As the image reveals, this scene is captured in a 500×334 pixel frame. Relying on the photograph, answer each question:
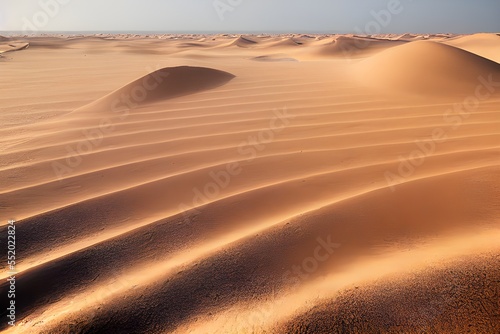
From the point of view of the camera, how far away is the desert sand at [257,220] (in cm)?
Answer: 147

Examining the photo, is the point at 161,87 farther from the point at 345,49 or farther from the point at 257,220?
the point at 345,49

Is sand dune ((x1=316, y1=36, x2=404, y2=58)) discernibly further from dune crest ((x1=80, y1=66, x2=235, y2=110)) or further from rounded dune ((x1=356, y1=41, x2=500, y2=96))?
dune crest ((x1=80, y1=66, x2=235, y2=110))

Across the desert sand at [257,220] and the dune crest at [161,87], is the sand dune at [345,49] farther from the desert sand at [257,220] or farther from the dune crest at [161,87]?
the desert sand at [257,220]

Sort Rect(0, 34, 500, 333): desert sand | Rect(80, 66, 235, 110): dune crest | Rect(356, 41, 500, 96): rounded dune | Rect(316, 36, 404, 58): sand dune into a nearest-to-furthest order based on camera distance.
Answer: Rect(0, 34, 500, 333): desert sand < Rect(80, 66, 235, 110): dune crest < Rect(356, 41, 500, 96): rounded dune < Rect(316, 36, 404, 58): sand dune

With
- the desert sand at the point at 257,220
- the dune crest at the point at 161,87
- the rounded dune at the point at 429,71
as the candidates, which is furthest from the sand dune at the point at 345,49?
the desert sand at the point at 257,220

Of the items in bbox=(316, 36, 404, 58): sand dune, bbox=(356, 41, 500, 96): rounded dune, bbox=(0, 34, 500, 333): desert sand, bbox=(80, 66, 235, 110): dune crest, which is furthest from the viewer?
bbox=(316, 36, 404, 58): sand dune

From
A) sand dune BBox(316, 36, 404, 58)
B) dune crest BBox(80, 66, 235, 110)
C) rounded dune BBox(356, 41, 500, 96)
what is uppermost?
dune crest BBox(80, 66, 235, 110)

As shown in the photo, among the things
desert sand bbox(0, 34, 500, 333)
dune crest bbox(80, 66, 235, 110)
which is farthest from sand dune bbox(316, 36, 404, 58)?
desert sand bbox(0, 34, 500, 333)

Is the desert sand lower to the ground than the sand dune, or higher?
higher

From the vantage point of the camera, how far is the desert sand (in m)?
1.47

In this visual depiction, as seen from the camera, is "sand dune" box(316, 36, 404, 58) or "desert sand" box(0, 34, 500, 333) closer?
"desert sand" box(0, 34, 500, 333)

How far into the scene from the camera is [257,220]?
7.22ft

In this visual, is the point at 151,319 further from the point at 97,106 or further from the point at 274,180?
the point at 97,106

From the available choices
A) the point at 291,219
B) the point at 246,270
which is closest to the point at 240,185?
the point at 291,219
